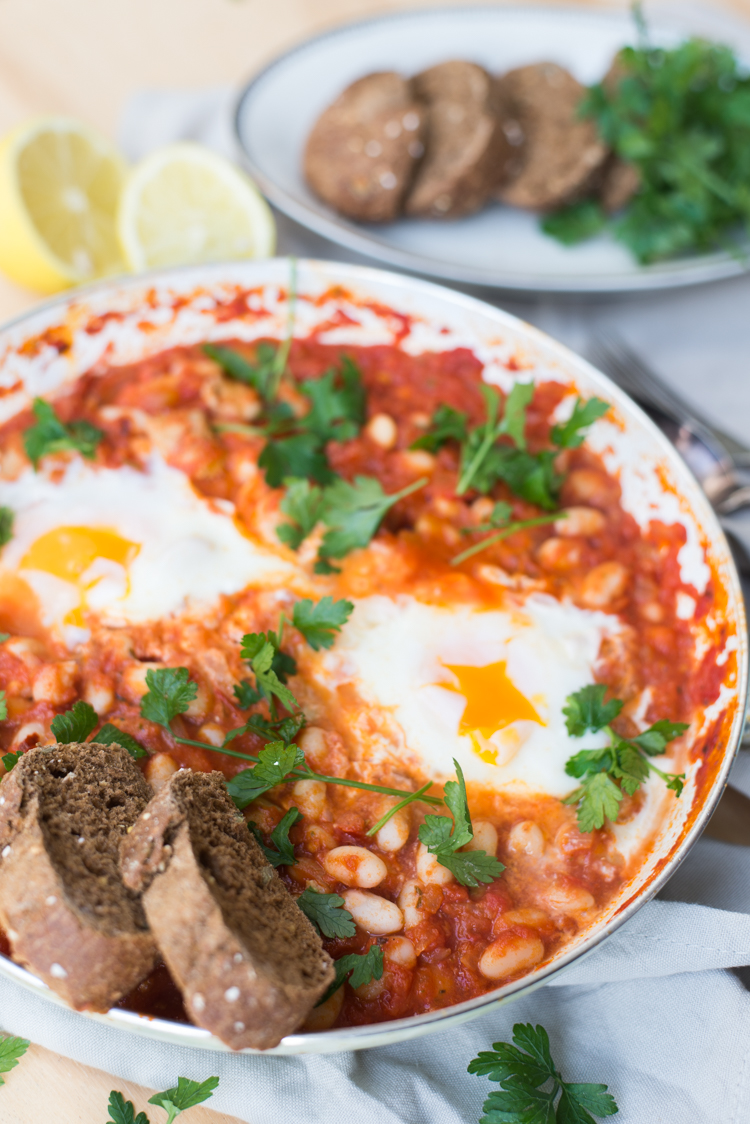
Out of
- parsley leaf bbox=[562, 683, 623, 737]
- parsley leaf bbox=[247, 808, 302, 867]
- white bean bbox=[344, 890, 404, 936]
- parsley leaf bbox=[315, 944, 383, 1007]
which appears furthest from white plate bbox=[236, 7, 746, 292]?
parsley leaf bbox=[315, 944, 383, 1007]

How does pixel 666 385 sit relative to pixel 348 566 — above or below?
below

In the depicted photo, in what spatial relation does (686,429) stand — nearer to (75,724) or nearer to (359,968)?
(359,968)

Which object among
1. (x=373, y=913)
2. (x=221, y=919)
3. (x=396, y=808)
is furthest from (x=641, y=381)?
(x=221, y=919)

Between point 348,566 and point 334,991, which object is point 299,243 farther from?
point 334,991

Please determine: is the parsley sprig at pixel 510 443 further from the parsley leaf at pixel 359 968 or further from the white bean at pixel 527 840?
the parsley leaf at pixel 359 968

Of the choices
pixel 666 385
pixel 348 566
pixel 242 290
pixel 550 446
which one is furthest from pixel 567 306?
pixel 348 566

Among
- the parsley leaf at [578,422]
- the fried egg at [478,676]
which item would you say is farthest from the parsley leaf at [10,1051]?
the parsley leaf at [578,422]
